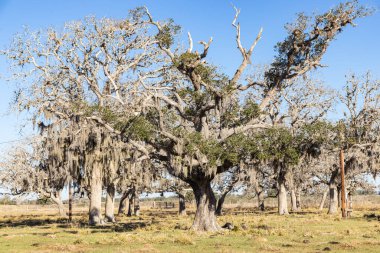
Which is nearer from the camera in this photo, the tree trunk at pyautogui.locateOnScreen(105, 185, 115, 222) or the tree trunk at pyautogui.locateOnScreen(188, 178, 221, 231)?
the tree trunk at pyautogui.locateOnScreen(188, 178, 221, 231)

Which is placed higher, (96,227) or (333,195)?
(333,195)

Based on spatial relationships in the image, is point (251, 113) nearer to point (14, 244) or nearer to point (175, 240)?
point (175, 240)

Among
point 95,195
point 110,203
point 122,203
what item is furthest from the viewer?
point 122,203

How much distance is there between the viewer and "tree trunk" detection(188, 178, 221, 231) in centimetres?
2555

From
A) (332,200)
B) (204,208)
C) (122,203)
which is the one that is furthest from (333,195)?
(122,203)

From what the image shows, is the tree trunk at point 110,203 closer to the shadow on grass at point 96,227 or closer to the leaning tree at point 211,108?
the shadow on grass at point 96,227

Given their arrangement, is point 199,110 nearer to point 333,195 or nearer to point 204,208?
point 204,208

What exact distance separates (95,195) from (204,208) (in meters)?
10.00

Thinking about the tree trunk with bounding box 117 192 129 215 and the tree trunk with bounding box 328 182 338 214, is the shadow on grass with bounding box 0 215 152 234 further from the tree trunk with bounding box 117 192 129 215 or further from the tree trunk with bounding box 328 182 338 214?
the tree trunk with bounding box 328 182 338 214

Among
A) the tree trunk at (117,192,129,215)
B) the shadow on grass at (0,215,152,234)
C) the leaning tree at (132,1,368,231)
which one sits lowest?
the shadow on grass at (0,215,152,234)

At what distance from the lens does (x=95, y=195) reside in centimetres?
3281

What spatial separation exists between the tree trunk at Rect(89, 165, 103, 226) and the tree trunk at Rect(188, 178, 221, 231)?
28.7ft

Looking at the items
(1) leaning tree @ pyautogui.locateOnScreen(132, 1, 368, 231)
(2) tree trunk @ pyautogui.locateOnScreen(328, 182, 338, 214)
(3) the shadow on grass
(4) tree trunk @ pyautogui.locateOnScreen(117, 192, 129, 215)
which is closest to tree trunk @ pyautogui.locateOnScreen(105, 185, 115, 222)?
(3) the shadow on grass

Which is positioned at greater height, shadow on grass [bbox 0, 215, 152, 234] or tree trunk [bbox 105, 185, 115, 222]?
tree trunk [bbox 105, 185, 115, 222]
